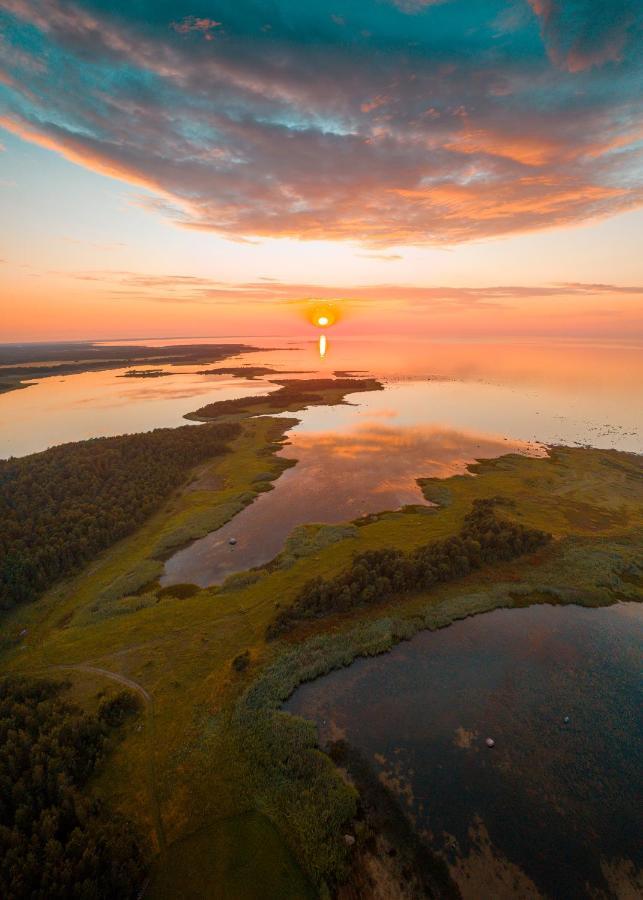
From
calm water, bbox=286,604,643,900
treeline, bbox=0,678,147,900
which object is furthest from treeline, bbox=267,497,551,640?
treeline, bbox=0,678,147,900

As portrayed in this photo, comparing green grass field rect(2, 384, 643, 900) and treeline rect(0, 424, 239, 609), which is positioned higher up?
treeline rect(0, 424, 239, 609)

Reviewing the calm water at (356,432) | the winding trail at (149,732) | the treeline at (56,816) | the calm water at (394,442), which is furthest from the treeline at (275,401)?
the treeline at (56,816)

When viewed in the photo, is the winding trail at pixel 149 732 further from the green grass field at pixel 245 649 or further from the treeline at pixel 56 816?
the treeline at pixel 56 816

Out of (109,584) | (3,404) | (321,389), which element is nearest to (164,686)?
(109,584)

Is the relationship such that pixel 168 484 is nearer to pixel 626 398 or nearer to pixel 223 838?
pixel 223 838

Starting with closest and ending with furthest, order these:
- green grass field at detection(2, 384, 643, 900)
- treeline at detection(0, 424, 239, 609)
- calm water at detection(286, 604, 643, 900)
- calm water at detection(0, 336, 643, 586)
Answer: calm water at detection(286, 604, 643, 900) < green grass field at detection(2, 384, 643, 900) < treeline at detection(0, 424, 239, 609) < calm water at detection(0, 336, 643, 586)

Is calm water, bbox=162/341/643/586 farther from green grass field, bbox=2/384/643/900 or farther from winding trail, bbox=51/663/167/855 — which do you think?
winding trail, bbox=51/663/167/855
